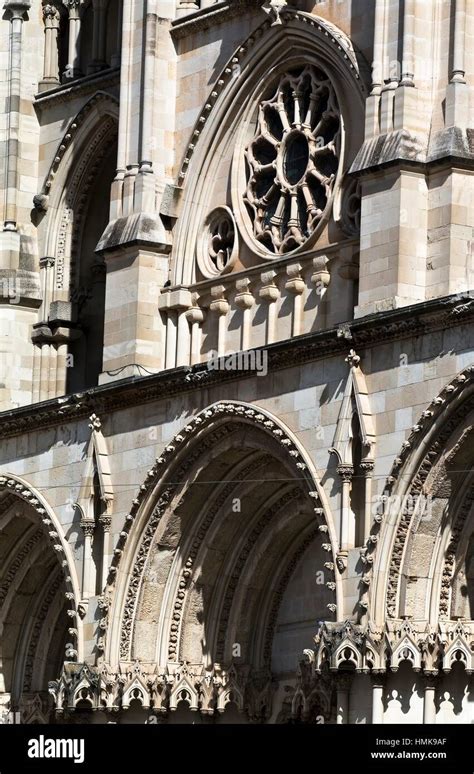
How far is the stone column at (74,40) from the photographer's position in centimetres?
3997

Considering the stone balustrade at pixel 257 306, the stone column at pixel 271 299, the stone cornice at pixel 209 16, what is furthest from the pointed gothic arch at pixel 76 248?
the stone column at pixel 271 299

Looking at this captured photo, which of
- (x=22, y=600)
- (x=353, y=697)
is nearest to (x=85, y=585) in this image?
(x=22, y=600)

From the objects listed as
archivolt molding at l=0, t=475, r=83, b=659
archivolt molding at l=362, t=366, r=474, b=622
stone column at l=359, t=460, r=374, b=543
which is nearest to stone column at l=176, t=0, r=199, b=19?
archivolt molding at l=0, t=475, r=83, b=659

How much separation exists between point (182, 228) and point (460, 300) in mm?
6698

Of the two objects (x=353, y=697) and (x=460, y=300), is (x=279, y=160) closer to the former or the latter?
(x=460, y=300)

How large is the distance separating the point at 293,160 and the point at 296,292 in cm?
184

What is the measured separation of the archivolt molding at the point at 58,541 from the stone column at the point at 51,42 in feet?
21.1

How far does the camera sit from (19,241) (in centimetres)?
3984

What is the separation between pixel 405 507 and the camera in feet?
102

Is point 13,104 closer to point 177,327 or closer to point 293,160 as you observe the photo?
point 177,327

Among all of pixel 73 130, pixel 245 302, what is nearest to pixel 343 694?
pixel 245 302

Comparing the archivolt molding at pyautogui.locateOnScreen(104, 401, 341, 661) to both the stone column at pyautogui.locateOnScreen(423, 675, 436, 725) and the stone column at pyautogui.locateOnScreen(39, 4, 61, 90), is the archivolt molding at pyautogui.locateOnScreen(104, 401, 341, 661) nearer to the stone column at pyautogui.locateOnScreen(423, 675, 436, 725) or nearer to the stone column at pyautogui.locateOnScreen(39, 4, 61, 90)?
the stone column at pyautogui.locateOnScreen(423, 675, 436, 725)
